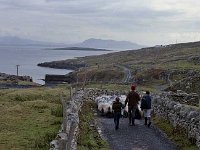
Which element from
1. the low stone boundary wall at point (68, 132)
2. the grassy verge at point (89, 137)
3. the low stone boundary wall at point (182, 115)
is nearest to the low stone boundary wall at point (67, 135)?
the low stone boundary wall at point (68, 132)

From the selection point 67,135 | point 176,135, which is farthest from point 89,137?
point 67,135

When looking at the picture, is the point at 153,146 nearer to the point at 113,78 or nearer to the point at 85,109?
the point at 85,109

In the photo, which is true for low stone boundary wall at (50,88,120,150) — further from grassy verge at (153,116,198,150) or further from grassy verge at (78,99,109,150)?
grassy verge at (153,116,198,150)

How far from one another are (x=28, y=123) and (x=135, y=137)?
907cm

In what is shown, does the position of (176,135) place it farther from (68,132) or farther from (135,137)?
(68,132)

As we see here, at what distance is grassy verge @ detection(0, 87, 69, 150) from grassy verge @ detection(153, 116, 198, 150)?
620 centimetres

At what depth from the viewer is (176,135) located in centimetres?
2402

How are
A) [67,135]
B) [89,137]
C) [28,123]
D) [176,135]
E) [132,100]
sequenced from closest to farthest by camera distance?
1. [67,135]
2. [89,137]
3. [176,135]
4. [132,100]
5. [28,123]

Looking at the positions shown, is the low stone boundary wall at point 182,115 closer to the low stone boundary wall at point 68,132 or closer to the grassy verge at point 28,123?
the low stone boundary wall at point 68,132

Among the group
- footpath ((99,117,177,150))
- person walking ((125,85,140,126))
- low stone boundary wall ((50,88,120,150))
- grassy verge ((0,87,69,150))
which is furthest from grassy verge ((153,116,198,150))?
grassy verge ((0,87,69,150))

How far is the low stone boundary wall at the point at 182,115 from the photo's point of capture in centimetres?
2119

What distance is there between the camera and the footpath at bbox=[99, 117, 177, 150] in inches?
852

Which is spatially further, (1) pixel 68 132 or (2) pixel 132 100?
(2) pixel 132 100

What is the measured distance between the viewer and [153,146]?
21672 millimetres
